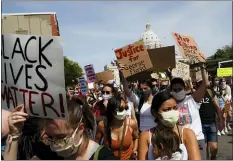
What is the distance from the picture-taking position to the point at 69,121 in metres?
2.75

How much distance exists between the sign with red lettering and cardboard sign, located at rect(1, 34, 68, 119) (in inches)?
180

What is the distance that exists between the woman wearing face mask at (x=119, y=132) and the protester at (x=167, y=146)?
55.7 inches

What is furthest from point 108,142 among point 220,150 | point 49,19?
point 220,150

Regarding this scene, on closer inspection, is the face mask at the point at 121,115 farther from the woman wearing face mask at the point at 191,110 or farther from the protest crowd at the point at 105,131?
the woman wearing face mask at the point at 191,110

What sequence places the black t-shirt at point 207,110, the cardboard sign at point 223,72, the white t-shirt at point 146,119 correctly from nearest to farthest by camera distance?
the white t-shirt at point 146,119
the black t-shirt at point 207,110
the cardboard sign at point 223,72

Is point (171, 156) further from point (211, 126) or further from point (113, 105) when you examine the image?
point (211, 126)

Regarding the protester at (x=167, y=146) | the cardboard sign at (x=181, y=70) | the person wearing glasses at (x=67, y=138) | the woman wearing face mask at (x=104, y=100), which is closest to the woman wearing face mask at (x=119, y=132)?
the protester at (x=167, y=146)

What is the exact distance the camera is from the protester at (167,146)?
10.8ft

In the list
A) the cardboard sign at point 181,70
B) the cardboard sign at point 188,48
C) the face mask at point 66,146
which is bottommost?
the face mask at point 66,146

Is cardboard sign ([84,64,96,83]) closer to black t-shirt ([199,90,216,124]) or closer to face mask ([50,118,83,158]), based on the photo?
black t-shirt ([199,90,216,124])

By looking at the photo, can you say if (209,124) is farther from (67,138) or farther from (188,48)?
(67,138)

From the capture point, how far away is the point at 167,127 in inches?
143

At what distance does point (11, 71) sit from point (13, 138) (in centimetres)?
43

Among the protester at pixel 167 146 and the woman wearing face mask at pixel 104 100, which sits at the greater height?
the woman wearing face mask at pixel 104 100
